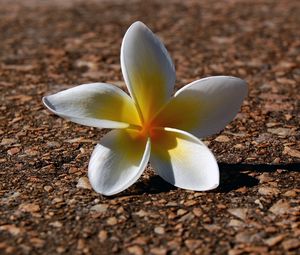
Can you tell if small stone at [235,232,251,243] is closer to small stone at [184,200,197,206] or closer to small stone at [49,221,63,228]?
small stone at [184,200,197,206]

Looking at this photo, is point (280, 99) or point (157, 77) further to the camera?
point (280, 99)

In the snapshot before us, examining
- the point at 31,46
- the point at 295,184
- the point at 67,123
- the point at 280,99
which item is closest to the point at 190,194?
the point at 295,184

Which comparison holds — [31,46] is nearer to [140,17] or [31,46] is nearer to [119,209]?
[140,17]

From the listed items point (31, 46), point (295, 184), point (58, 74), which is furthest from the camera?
point (31, 46)

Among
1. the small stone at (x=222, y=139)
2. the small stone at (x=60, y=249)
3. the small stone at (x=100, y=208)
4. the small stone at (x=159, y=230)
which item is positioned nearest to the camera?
the small stone at (x=60, y=249)

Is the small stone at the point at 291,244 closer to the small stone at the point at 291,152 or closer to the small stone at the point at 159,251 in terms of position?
the small stone at the point at 159,251

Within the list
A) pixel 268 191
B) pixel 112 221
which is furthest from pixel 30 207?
pixel 268 191

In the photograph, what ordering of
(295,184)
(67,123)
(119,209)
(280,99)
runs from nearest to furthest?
1. (119,209)
2. (295,184)
3. (67,123)
4. (280,99)

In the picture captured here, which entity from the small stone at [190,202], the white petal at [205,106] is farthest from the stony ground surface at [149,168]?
the white petal at [205,106]
